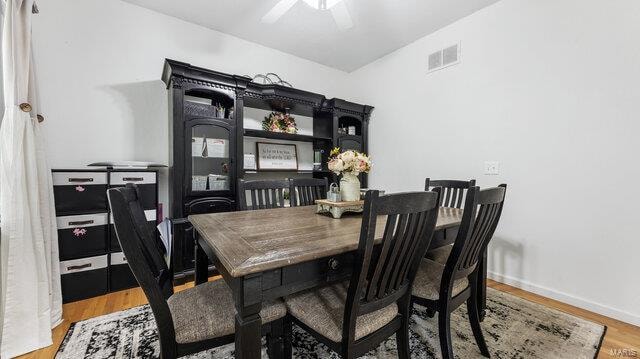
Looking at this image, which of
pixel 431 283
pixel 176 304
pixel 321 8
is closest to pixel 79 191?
pixel 176 304

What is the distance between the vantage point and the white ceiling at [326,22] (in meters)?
2.48

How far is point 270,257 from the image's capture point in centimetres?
84

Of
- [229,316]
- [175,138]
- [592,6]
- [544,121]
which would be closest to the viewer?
[229,316]

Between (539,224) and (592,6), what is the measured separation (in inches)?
68.5

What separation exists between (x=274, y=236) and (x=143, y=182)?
1.75 m

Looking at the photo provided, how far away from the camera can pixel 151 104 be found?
2574 mm

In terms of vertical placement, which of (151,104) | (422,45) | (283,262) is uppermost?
(422,45)

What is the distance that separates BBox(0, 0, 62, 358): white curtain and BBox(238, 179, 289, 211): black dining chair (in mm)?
1196

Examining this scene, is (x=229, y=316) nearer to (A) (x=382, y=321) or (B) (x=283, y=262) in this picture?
(B) (x=283, y=262)

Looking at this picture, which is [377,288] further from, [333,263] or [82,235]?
[82,235]

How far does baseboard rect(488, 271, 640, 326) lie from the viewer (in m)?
1.76

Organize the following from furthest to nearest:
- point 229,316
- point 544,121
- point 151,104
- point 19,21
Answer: point 151,104
point 544,121
point 19,21
point 229,316

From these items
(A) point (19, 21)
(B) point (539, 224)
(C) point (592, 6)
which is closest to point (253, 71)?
(A) point (19, 21)

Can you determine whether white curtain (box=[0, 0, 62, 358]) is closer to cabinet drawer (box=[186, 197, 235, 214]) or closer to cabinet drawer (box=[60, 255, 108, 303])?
cabinet drawer (box=[60, 255, 108, 303])
